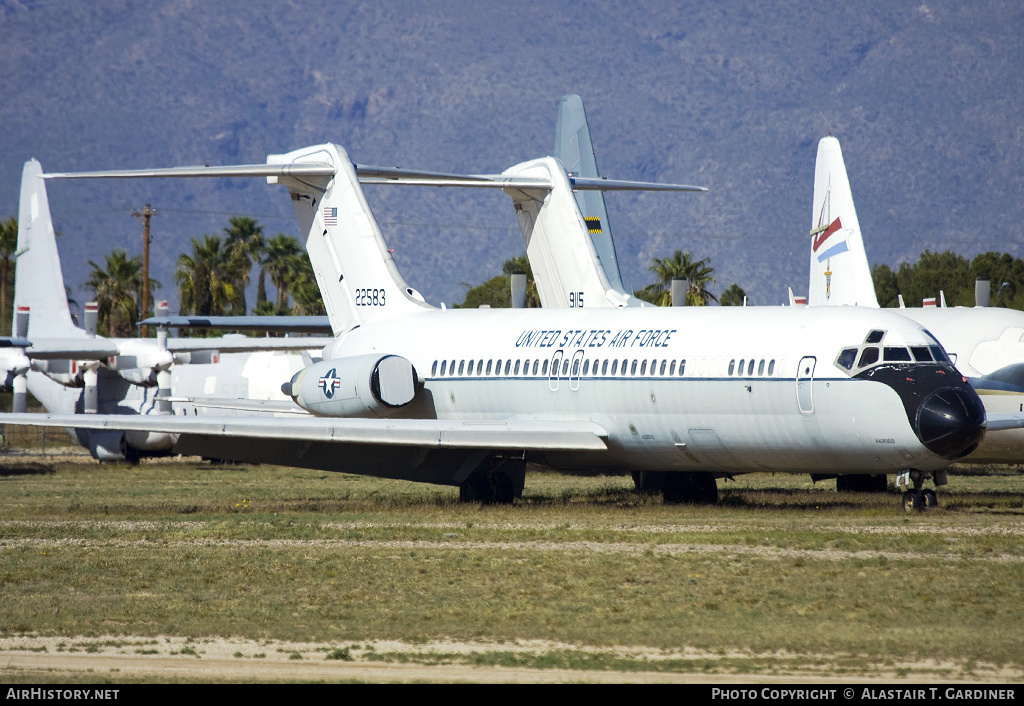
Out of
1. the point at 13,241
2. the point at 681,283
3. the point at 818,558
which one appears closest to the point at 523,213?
the point at 681,283

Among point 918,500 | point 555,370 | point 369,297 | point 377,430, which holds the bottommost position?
point 918,500

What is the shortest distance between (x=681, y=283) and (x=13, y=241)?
69.4 m

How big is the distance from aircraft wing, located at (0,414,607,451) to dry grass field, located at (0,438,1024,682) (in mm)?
1235

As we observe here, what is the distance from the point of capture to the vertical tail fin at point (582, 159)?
3894cm

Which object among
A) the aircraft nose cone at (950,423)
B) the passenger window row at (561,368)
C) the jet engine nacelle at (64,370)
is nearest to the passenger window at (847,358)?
the aircraft nose cone at (950,423)

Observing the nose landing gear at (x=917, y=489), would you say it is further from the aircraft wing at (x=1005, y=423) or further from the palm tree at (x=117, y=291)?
the palm tree at (x=117, y=291)

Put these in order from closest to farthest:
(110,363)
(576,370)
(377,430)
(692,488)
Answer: (377,430) → (576,370) → (692,488) → (110,363)

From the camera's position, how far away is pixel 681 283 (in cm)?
3666

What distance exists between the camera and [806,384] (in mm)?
21141

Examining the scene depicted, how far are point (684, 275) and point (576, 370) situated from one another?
179 feet

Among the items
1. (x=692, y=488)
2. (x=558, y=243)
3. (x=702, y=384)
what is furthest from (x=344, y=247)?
(x=702, y=384)

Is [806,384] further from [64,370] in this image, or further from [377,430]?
[64,370]

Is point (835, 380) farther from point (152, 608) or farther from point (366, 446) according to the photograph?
point (152, 608)

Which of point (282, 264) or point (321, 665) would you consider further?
point (282, 264)
